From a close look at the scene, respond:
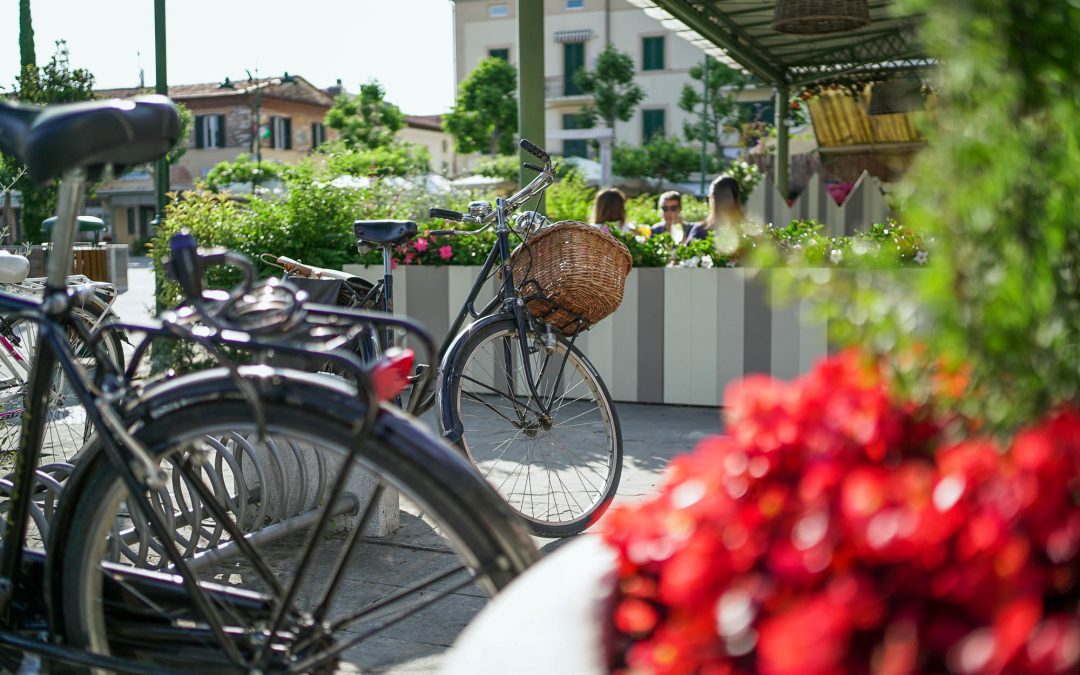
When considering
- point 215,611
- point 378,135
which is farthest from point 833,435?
point 378,135

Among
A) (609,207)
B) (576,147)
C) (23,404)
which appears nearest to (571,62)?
(576,147)

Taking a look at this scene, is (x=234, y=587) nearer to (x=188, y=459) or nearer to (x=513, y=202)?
(x=188, y=459)

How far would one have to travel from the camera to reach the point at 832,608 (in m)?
1.05

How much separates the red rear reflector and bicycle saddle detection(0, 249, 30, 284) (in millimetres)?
3156

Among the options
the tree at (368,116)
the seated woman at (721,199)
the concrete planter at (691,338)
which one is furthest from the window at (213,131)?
the concrete planter at (691,338)

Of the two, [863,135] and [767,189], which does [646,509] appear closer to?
[767,189]

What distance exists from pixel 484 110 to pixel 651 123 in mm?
12112

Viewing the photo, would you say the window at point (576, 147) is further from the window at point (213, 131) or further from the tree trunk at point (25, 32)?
the tree trunk at point (25, 32)

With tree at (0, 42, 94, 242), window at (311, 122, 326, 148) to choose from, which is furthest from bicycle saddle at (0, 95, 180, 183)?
window at (311, 122, 326, 148)

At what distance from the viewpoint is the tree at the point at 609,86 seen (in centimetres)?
5406

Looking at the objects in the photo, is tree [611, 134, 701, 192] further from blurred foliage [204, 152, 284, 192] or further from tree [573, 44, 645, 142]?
blurred foliage [204, 152, 284, 192]

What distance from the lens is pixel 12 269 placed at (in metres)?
4.55

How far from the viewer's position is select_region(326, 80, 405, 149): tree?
5556cm

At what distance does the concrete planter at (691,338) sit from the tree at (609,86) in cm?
4815
